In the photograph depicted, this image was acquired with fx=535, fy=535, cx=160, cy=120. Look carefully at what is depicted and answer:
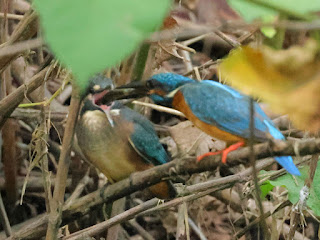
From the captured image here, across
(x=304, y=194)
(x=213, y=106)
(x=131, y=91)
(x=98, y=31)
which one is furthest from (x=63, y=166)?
(x=98, y=31)

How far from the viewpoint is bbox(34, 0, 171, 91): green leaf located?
0.54 metres

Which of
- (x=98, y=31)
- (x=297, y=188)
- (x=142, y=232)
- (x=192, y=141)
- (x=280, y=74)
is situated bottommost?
(x=142, y=232)

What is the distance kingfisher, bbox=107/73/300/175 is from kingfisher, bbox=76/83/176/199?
30 centimetres

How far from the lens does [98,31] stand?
55 cm

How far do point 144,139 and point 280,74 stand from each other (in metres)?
1.55

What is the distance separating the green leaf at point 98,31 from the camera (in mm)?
544

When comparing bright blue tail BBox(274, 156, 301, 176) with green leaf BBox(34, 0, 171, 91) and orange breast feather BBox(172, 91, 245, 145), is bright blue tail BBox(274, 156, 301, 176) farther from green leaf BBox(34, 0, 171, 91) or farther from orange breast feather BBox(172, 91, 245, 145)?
green leaf BBox(34, 0, 171, 91)

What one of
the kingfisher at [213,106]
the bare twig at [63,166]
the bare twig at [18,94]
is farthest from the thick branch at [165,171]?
the bare twig at [18,94]

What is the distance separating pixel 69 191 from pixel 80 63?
114 inches

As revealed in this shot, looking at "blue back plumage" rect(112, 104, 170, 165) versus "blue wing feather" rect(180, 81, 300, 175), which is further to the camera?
"blue back plumage" rect(112, 104, 170, 165)

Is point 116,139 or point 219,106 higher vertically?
point 219,106

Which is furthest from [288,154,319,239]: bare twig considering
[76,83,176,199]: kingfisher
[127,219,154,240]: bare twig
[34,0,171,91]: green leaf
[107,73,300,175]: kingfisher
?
[34,0,171,91]: green leaf

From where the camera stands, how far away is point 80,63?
1.81 ft

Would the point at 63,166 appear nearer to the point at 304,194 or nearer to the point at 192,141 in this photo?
the point at 304,194
